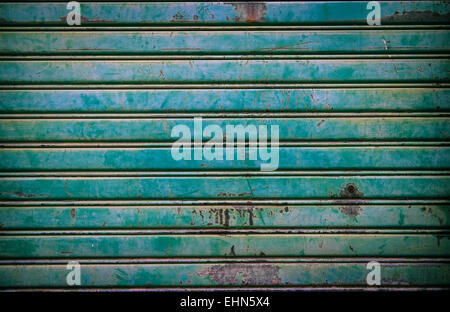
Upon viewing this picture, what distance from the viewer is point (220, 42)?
119 inches

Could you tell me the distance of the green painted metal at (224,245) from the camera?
119 inches

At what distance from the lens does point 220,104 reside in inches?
120

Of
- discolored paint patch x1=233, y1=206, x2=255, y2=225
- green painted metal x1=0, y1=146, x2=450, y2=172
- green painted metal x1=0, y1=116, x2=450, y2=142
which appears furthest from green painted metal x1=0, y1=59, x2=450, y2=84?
discolored paint patch x1=233, y1=206, x2=255, y2=225

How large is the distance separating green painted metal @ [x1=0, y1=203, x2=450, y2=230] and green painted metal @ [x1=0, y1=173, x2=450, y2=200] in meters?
0.11

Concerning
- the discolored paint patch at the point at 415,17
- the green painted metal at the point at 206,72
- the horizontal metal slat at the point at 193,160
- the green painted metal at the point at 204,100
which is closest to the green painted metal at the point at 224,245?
the horizontal metal slat at the point at 193,160

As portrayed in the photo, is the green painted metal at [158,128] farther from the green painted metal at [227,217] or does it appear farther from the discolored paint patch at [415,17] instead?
the discolored paint patch at [415,17]

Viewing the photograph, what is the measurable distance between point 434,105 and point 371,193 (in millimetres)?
1025

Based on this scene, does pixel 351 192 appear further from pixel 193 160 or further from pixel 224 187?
pixel 193 160

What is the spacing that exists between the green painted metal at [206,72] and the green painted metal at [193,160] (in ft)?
2.18

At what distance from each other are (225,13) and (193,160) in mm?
1431

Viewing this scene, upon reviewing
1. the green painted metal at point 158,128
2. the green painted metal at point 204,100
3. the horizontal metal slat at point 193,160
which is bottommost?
the horizontal metal slat at point 193,160
